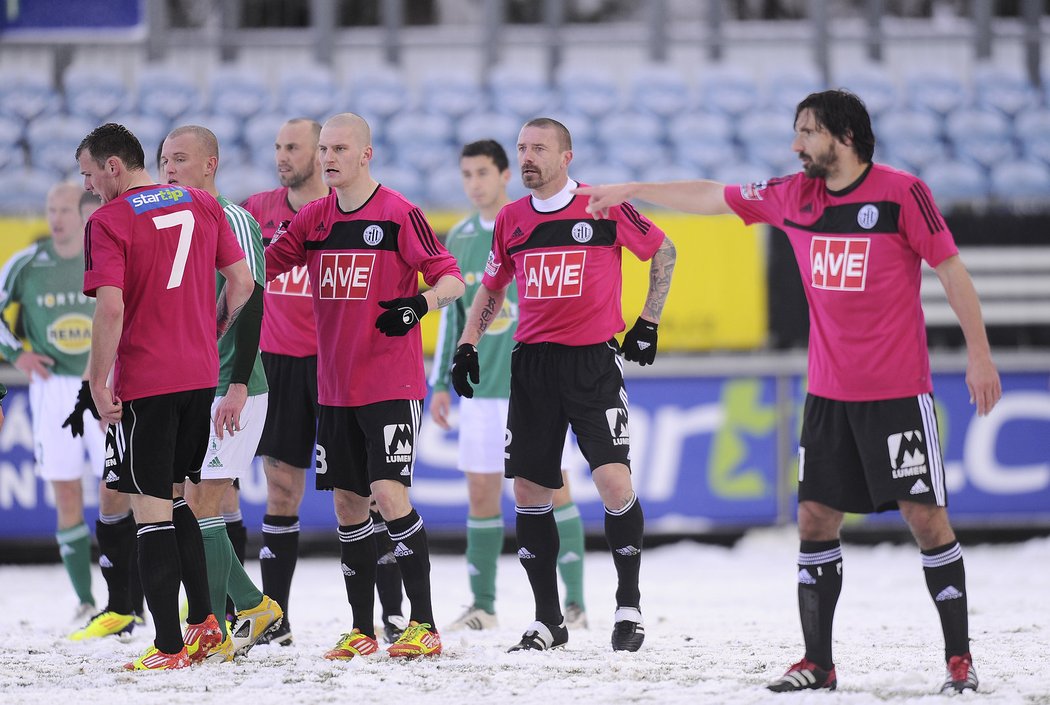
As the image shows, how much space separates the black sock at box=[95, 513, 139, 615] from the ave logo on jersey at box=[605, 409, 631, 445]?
2.73 m

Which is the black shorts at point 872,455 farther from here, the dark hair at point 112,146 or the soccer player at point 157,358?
the dark hair at point 112,146

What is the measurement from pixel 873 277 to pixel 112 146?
126 inches

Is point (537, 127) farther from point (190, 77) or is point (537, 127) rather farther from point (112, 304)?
point (190, 77)

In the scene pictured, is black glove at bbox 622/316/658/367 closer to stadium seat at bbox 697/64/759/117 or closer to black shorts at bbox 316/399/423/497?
black shorts at bbox 316/399/423/497

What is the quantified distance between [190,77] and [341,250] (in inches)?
434

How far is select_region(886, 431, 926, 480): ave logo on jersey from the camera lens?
4.69m

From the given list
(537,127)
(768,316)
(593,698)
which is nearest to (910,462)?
(593,698)

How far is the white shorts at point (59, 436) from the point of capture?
24.2 feet

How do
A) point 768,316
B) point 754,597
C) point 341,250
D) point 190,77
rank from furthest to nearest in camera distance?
point 190,77 → point 768,316 → point 754,597 → point 341,250

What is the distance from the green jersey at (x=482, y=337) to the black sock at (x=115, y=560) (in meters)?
1.90

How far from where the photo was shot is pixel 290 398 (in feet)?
20.2

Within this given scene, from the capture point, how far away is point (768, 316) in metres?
9.50

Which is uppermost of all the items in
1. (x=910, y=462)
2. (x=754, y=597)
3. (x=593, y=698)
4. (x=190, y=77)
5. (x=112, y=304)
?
→ (x=190, y=77)

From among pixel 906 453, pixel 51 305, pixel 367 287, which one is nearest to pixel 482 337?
pixel 367 287
